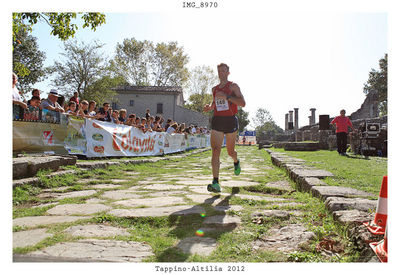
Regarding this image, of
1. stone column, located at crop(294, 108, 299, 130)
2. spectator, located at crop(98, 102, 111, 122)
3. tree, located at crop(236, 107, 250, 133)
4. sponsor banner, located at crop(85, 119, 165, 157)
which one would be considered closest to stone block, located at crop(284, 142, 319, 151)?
sponsor banner, located at crop(85, 119, 165, 157)

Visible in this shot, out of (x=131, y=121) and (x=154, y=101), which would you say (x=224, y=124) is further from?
(x=154, y=101)

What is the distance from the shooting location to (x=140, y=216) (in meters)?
2.39

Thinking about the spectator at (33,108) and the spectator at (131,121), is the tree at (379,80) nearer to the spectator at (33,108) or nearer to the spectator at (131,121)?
the spectator at (131,121)

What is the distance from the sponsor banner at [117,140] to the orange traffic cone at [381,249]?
6469 mm

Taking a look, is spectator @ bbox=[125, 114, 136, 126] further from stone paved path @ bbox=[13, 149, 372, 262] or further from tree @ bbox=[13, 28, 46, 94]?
tree @ bbox=[13, 28, 46, 94]

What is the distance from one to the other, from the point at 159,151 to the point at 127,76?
3339 cm

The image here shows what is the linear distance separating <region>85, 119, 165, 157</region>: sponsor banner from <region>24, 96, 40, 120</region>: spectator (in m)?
1.40

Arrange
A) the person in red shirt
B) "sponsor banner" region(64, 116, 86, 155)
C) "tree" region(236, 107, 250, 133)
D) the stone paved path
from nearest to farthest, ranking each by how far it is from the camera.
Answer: the stone paved path, "sponsor banner" region(64, 116, 86, 155), the person in red shirt, "tree" region(236, 107, 250, 133)

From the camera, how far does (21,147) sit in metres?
5.02

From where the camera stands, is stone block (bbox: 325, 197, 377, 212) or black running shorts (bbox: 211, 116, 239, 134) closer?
stone block (bbox: 325, 197, 377, 212)

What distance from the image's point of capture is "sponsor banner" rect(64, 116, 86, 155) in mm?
6230

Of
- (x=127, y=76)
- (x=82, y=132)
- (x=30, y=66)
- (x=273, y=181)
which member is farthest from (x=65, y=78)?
(x=273, y=181)

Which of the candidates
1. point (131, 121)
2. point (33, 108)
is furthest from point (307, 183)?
point (131, 121)
